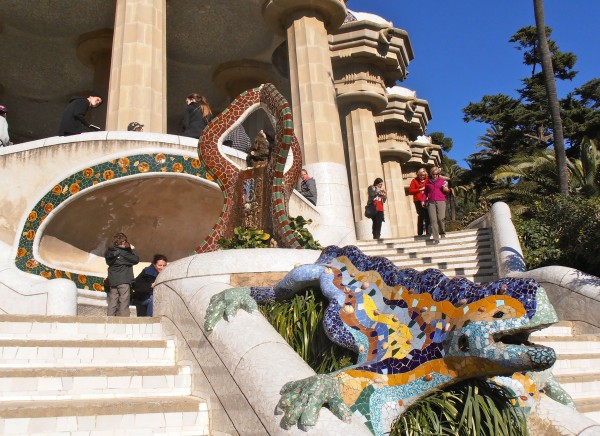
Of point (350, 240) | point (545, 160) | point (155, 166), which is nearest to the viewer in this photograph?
point (155, 166)

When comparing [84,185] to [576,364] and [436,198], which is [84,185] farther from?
[576,364]

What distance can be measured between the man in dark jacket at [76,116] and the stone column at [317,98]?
5.50m

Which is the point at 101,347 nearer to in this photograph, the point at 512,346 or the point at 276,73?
the point at 512,346

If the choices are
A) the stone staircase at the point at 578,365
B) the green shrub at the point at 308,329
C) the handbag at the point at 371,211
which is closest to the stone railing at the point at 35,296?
the green shrub at the point at 308,329

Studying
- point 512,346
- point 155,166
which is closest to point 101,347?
point 512,346

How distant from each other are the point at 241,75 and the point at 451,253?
12.7 metres

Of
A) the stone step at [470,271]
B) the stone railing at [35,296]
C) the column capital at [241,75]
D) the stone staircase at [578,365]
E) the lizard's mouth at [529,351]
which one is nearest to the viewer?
the lizard's mouth at [529,351]

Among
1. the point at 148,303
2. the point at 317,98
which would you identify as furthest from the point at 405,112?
the point at 148,303

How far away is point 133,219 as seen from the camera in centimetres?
1037

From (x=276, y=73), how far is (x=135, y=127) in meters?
11.0

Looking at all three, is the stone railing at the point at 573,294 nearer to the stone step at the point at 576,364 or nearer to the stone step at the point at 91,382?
the stone step at the point at 576,364

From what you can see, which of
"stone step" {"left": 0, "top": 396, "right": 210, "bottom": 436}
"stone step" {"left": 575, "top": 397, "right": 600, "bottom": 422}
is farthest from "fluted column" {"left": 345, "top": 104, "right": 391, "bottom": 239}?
"stone step" {"left": 0, "top": 396, "right": 210, "bottom": 436}

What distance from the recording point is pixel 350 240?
1309 cm

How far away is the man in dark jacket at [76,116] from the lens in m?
10.4
